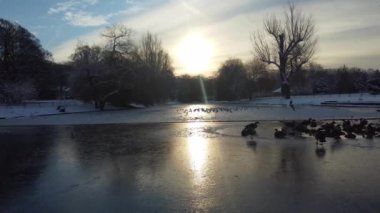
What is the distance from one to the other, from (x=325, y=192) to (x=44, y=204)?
5.24 meters

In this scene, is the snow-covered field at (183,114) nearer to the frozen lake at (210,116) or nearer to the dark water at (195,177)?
the frozen lake at (210,116)

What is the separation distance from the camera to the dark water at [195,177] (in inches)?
304

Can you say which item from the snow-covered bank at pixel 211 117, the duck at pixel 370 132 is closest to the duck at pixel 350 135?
the duck at pixel 370 132

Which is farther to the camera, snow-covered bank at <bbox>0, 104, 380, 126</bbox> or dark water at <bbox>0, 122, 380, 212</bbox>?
snow-covered bank at <bbox>0, 104, 380, 126</bbox>

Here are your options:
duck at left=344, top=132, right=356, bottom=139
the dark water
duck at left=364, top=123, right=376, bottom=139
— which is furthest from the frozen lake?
the dark water

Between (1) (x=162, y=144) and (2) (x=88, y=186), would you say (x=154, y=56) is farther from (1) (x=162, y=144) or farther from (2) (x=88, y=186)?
(2) (x=88, y=186)

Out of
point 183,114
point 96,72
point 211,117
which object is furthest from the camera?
point 96,72

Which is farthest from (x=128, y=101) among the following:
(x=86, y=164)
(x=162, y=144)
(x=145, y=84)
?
(x=86, y=164)

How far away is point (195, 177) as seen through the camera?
1016 cm

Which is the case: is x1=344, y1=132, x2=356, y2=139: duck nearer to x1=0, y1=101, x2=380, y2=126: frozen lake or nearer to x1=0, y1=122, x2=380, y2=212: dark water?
x1=0, y1=122, x2=380, y2=212: dark water

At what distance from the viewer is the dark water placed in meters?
7.72

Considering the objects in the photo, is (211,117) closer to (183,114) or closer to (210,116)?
(210,116)

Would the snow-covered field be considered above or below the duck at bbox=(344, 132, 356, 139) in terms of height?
below

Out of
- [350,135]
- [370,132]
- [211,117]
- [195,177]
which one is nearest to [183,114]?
[211,117]
